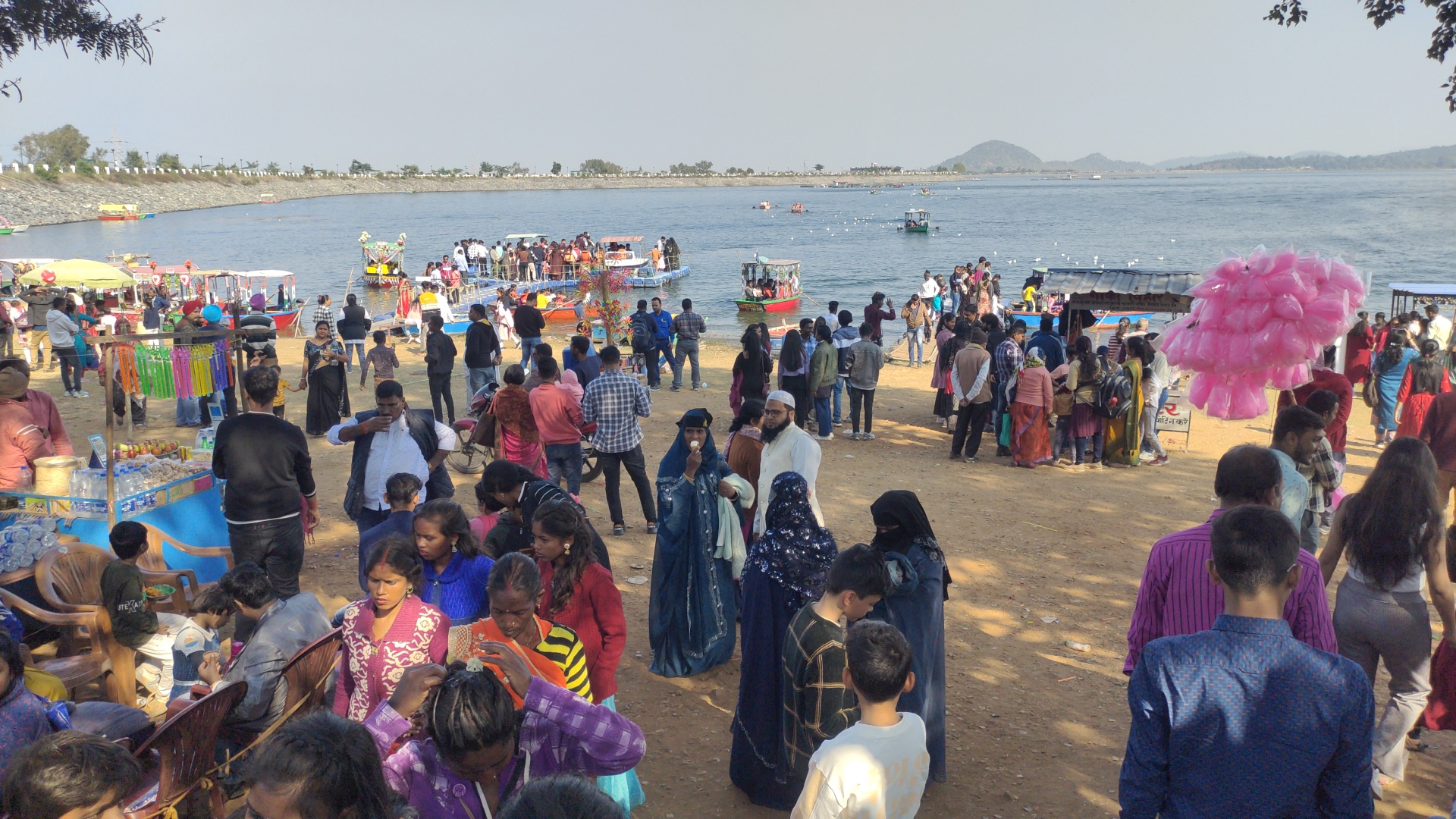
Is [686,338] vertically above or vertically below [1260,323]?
below

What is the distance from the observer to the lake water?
166 ft

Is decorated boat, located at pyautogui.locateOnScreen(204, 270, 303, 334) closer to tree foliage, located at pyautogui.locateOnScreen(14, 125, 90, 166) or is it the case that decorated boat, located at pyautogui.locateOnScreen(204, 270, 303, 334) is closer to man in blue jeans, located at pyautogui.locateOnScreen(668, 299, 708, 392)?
man in blue jeans, located at pyautogui.locateOnScreen(668, 299, 708, 392)

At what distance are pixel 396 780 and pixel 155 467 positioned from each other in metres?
5.42

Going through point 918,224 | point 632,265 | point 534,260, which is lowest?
point 632,265

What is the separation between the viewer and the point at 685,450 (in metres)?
5.45

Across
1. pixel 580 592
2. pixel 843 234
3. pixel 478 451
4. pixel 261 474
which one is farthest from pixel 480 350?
pixel 843 234

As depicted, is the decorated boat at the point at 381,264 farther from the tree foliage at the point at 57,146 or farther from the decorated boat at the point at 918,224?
the tree foliage at the point at 57,146

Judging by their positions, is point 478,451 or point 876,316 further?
point 876,316

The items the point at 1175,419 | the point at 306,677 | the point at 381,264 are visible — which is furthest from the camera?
the point at 381,264

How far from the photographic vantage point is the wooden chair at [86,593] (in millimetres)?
5039

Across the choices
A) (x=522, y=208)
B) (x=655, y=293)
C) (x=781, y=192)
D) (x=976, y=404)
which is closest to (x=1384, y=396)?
(x=976, y=404)

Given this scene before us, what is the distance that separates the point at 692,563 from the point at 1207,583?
→ 2.89m

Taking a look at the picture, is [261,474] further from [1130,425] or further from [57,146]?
[57,146]

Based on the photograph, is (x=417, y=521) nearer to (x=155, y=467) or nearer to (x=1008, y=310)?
(x=155, y=467)
